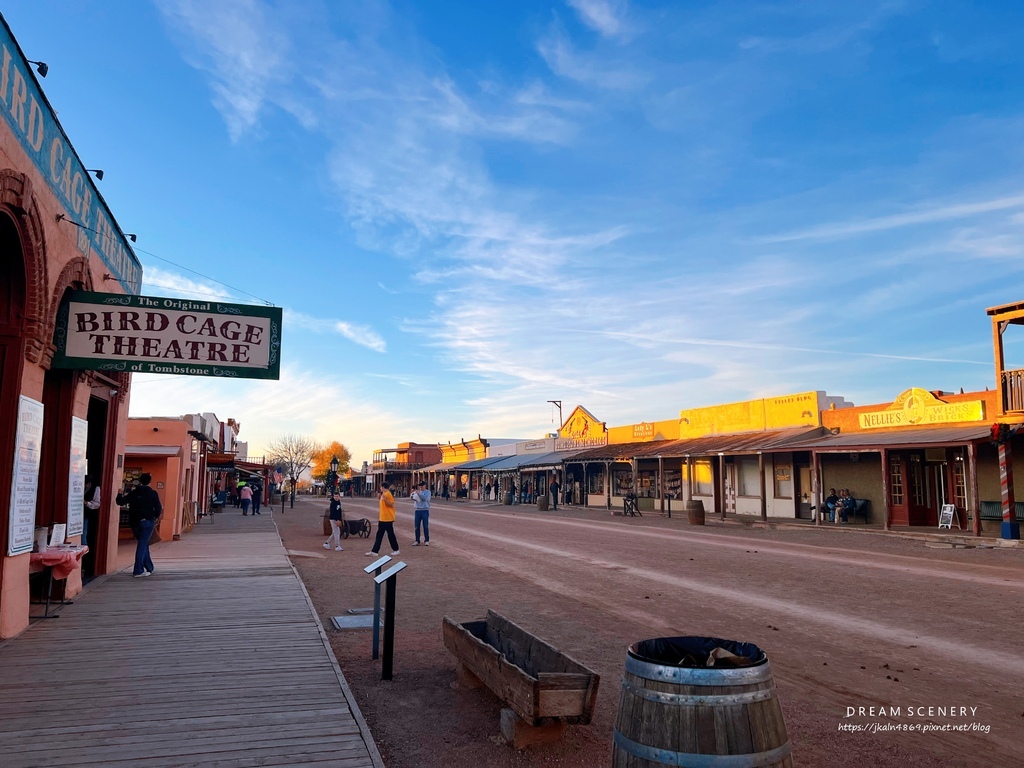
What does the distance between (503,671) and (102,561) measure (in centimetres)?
909

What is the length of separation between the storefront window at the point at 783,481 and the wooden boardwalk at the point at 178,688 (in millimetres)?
23395

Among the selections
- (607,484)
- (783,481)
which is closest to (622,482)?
(607,484)

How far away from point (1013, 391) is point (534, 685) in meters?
19.9

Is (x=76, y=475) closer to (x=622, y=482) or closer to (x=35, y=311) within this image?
(x=35, y=311)

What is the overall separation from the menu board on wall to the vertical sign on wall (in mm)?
1263

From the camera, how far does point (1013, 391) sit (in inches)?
754

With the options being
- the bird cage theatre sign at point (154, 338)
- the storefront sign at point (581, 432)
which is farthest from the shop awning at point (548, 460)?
the bird cage theatre sign at point (154, 338)

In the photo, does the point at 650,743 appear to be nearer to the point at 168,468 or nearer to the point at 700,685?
the point at 700,685

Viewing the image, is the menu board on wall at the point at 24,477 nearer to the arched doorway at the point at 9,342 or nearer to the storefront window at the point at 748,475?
the arched doorway at the point at 9,342

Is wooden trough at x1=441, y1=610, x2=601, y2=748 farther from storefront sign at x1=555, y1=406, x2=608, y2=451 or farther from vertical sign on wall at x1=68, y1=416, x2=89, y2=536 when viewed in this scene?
storefront sign at x1=555, y1=406, x2=608, y2=451

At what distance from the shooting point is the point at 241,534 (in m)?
21.7

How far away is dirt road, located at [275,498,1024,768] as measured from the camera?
15.9 ft

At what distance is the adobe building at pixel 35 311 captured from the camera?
664cm

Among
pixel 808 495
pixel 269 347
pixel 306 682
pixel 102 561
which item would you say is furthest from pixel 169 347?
pixel 808 495
